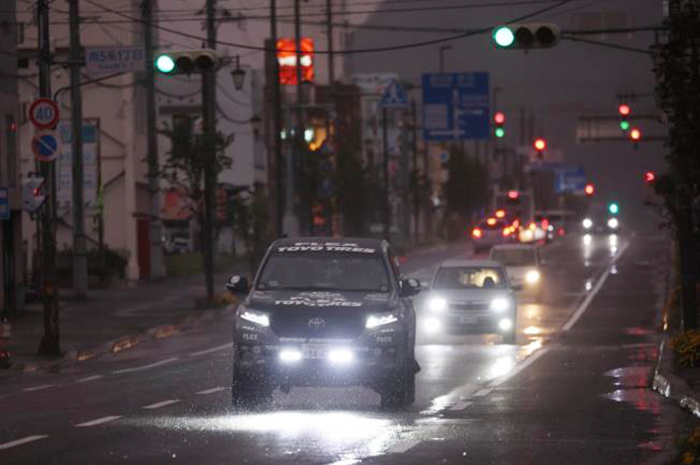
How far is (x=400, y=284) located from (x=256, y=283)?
184cm

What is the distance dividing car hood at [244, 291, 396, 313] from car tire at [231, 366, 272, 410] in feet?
2.78

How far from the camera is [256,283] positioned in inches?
805

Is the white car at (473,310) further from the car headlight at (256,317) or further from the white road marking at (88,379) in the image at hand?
the car headlight at (256,317)

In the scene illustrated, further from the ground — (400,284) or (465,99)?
(465,99)

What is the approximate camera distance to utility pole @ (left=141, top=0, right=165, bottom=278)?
52.1 metres

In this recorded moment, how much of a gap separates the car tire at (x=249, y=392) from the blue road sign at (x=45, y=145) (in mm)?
12342

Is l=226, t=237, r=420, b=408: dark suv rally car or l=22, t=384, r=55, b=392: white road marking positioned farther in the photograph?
l=22, t=384, r=55, b=392: white road marking

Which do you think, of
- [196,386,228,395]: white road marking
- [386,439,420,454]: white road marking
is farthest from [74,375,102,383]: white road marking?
[386,439,420,454]: white road marking

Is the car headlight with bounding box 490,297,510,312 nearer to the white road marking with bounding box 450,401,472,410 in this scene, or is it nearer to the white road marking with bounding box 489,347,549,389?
the white road marking with bounding box 489,347,549,389

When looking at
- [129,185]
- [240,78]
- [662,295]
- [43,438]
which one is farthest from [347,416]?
[129,185]

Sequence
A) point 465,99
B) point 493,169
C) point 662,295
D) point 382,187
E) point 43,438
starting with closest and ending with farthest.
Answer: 1. point 43,438
2. point 662,295
3. point 465,99
4. point 382,187
5. point 493,169

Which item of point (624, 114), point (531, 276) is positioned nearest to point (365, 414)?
point (531, 276)

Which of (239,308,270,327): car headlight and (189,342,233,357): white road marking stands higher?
(239,308,270,327): car headlight

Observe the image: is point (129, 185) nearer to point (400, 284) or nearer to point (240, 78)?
point (240, 78)
